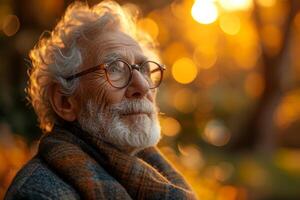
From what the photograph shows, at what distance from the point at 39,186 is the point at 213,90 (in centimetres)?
1633

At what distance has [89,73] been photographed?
2.59 meters

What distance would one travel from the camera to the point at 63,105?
2.63 m

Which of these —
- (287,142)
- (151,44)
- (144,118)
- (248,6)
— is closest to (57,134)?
(144,118)

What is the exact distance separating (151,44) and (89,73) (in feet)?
1.80

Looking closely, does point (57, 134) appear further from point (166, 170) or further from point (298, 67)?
point (298, 67)

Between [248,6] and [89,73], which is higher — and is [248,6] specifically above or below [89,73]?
above

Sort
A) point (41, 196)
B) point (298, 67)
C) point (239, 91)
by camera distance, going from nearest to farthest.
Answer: point (41, 196) < point (298, 67) < point (239, 91)

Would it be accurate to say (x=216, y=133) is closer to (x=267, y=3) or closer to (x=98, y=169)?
(x=267, y=3)

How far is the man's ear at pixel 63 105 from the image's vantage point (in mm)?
2604

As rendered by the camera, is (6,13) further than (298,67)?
No

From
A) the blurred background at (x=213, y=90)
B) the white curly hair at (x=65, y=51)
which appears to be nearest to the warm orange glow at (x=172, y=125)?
the blurred background at (x=213, y=90)

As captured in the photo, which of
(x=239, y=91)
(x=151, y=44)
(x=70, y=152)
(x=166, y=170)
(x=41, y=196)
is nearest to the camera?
(x=41, y=196)

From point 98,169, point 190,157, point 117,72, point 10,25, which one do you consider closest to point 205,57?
point 190,157

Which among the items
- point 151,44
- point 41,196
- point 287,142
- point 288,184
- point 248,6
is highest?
point 287,142
